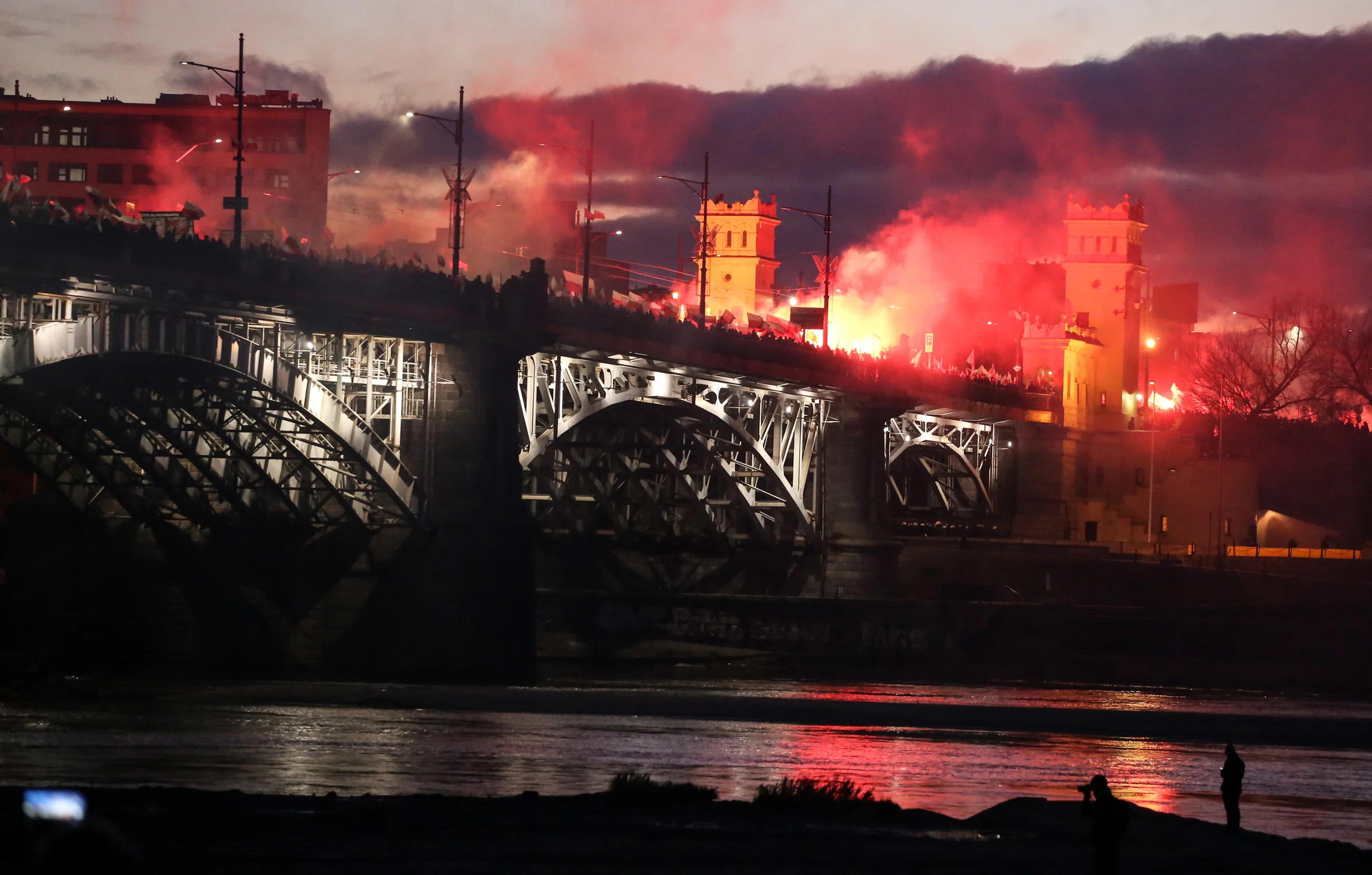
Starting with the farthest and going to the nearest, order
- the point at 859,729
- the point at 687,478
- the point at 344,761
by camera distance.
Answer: the point at 687,478 < the point at 859,729 < the point at 344,761

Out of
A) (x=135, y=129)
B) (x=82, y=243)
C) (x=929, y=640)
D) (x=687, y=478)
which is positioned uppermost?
(x=135, y=129)

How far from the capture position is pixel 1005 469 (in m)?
136

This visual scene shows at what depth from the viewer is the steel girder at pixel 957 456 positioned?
393 ft

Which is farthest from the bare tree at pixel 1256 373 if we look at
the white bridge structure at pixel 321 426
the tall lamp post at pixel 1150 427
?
the white bridge structure at pixel 321 426

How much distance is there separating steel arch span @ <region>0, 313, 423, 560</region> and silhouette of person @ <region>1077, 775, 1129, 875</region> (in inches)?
1329

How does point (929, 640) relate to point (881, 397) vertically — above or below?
below

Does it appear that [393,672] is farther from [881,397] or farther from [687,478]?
[881,397]

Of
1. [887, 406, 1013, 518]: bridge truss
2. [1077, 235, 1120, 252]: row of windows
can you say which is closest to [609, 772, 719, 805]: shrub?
[887, 406, 1013, 518]: bridge truss

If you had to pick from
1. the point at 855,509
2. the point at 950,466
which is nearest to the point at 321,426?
the point at 855,509

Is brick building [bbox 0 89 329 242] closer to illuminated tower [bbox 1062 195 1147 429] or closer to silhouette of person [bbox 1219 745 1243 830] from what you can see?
illuminated tower [bbox 1062 195 1147 429]

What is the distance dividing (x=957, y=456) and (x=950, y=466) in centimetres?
487

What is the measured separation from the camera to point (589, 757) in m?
43.0

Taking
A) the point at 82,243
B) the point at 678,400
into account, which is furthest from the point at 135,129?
the point at 82,243

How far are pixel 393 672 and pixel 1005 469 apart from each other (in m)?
77.8
